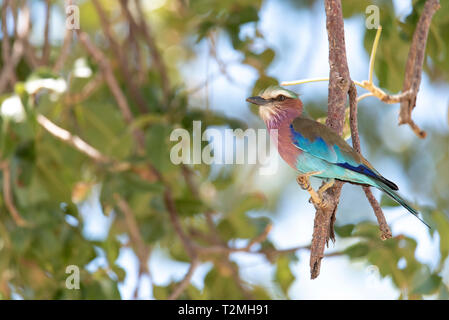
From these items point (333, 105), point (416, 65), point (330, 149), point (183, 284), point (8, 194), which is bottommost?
point (183, 284)

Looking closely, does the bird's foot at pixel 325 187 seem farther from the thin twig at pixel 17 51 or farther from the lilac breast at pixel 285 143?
the thin twig at pixel 17 51

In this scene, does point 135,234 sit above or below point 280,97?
below

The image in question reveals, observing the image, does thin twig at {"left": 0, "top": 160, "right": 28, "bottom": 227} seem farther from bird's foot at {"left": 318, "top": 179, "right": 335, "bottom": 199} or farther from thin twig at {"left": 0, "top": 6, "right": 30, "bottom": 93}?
bird's foot at {"left": 318, "top": 179, "right": 335, "bottom": 199}

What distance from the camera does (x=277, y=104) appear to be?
70.5 inches

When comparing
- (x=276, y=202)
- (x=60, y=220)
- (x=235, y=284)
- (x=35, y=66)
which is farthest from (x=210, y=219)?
(x=276, y=202)

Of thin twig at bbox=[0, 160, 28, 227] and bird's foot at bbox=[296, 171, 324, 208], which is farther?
thin twig at bbox=[0, 160, 28, 227]

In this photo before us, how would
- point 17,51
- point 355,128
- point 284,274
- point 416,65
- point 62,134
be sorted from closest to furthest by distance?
1. point 355,128
2. point 416,65
3. point 62,134
4. point 284,274
5. point 17,51

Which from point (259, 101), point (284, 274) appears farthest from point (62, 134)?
point (259, 101)

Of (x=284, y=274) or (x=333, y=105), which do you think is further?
(x=284, y=274)

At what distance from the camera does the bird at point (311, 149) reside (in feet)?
5.28

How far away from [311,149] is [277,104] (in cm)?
19

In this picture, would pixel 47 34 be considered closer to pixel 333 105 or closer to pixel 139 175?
pixel 139 175

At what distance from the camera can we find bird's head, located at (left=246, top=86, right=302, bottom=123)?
1777 millimetres

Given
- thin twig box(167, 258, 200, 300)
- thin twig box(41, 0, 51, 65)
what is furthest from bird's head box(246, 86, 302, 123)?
thin twig box(41, 0, 51, 65)
